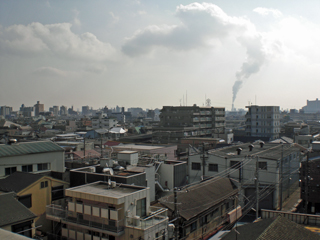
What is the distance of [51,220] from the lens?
42.0 ft

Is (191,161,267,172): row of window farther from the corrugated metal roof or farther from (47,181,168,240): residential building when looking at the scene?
(47,181,168,240): residential building

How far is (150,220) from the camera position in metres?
10.8

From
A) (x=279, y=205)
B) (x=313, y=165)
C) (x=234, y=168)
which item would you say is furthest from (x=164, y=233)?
(x=313, y=165)

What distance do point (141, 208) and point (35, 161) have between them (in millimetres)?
8210

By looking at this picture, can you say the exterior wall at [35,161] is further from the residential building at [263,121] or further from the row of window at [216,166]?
the residential building at [263,121]

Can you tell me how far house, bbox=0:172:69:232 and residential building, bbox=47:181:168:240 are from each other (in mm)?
1020

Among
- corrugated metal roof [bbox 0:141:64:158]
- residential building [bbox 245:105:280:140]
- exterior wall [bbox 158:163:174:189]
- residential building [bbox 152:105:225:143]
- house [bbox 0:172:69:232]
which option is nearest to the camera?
house [bbox 0:172:69:232]

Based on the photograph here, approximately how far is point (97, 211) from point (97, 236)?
1028 mm

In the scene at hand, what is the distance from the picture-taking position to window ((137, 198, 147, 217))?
10922 millimetres

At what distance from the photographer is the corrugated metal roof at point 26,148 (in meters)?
15.0

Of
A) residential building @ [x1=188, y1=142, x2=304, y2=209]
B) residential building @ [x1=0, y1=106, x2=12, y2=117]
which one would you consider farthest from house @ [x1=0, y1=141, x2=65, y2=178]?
residential building @ [x1=0, y1=106, x2=12, y2=117]

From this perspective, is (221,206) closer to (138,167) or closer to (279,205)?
(138,167)

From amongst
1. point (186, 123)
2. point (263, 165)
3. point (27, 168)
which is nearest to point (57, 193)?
point (27, 168)

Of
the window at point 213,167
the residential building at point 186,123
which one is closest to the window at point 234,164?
the window at point 213,167
